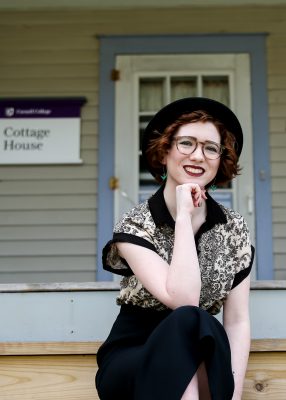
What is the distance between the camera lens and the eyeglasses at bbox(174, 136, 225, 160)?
1.74 metres

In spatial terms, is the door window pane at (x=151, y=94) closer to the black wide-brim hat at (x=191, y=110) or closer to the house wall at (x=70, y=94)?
the house wall at (x=70, y=94)

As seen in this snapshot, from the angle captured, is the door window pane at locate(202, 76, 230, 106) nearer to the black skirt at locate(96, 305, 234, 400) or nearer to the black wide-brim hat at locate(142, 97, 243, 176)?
the black wide-brim hat at locate(142, 97, 243, 176)

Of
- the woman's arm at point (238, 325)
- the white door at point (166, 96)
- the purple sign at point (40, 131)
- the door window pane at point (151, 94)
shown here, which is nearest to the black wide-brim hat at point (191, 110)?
the woman's arm at point (238, 325)

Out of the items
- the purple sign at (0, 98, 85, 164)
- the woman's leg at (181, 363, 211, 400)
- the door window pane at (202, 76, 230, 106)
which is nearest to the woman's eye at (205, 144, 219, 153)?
the woman's leg at (181, 363, 211, 400)

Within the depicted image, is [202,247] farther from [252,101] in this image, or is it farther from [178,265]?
[252,101]

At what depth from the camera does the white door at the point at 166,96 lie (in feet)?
14.1

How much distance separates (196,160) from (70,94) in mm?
2865

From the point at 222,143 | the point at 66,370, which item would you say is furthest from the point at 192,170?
the point at 66,370

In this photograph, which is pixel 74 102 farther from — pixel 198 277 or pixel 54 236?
pixel 198 277

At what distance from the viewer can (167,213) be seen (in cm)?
180

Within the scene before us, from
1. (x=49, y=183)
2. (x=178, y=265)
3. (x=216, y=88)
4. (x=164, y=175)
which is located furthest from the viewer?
(x=216, y=88)

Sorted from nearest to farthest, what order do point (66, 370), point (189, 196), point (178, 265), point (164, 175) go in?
point (178, 265) → point (189, 196) → point (164, 175) → point (66, 370)

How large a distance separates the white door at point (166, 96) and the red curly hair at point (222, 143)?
2.39 metres

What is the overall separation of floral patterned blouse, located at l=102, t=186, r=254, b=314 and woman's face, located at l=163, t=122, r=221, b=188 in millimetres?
121
